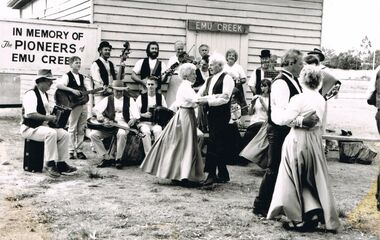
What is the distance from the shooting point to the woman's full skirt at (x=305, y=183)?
5859 mm

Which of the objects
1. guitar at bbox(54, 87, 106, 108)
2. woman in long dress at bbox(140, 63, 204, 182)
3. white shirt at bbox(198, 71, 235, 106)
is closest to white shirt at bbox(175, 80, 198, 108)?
woman in long dress at bbox(140, 63, 204, 182)

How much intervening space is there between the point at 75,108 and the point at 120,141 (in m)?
1.41

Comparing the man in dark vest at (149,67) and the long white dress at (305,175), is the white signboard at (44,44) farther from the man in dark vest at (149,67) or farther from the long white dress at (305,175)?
the long white dress at (305,175)

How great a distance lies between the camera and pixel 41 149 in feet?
29.2

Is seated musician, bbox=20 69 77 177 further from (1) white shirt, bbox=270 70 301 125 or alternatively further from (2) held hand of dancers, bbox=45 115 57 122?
(1) white shirt, bbox=270 70 301 125

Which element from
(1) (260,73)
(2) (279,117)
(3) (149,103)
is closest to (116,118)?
(3) (149,103)

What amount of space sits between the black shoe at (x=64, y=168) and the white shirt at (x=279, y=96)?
3989 mm

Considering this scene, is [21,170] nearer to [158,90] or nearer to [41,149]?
[41,149]

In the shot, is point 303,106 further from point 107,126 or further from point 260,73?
point 260,73

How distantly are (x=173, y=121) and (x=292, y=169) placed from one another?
279cm

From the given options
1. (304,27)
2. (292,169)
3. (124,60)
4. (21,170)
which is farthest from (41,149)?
(304,27)

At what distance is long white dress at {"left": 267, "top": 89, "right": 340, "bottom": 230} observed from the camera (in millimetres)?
5848

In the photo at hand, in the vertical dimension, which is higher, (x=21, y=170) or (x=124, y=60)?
(x=124, y=60)

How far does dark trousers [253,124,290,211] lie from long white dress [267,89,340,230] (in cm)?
51
